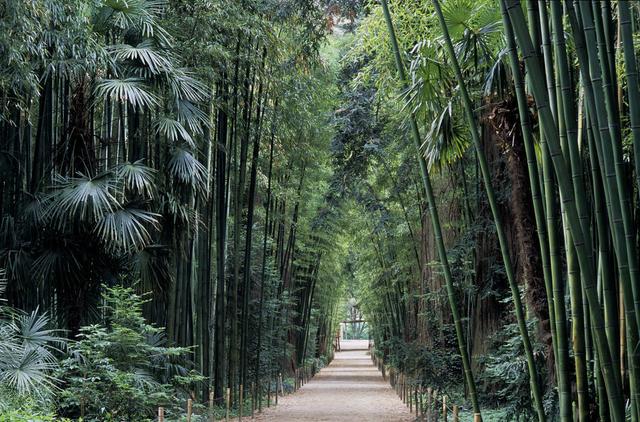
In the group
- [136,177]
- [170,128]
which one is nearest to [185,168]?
[170,128]

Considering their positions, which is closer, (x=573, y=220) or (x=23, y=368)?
(x=573, y=220)

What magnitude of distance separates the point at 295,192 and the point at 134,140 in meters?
5.87

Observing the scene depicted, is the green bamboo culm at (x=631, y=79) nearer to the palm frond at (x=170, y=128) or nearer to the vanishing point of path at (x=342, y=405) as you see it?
the palm frond at (x=170, y=128)

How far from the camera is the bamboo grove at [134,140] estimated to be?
7180 mm

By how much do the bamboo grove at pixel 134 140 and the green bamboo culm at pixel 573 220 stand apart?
418 cm

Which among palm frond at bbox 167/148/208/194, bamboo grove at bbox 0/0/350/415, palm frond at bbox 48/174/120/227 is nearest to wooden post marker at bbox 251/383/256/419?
bamboo grove at bbox 0/0/350/415

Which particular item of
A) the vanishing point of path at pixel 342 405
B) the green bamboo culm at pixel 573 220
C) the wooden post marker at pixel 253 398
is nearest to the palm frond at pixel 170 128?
the vanishing point of path at pixel 342 405

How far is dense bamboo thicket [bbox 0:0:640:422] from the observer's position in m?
2.83

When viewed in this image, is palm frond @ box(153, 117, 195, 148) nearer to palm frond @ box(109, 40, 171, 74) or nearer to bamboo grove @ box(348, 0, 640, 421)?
palm frond @ box(109, 40, 171, 74)

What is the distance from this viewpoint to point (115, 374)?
6273 millimetres

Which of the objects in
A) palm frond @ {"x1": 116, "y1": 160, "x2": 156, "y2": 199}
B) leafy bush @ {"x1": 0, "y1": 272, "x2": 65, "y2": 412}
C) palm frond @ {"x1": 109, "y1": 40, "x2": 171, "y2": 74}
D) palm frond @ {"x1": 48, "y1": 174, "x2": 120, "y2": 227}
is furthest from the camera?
palm frond @ {"x1": 109, "y1": 40, "x2": 171, "y2": 74}

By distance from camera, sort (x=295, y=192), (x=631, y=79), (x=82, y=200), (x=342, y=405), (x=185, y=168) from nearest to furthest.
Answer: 1. (x=631, y=79)
2. (x=82, y=200)
3. (x=185, y=168)
4. (x=342, y=405)
5. (x=295, y=192)

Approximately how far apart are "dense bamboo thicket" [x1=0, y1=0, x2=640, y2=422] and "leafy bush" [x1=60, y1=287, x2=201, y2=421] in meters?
0.03

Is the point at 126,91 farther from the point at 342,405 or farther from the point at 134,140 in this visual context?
the point at 342,405
